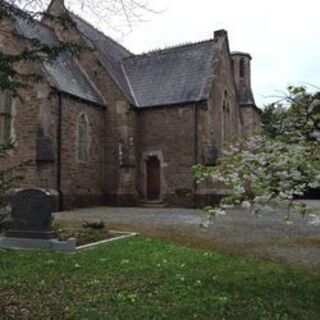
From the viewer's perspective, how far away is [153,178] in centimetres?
2917

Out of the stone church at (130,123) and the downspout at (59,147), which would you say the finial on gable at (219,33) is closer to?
the stone church at (130,123)

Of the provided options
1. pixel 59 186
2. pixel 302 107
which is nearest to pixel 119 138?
pixel 59 186

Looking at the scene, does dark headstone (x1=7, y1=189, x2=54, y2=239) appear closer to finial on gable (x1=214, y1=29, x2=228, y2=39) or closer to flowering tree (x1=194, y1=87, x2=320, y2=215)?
flowering tree (x1=194, y1=87, x2=320, y2=215)

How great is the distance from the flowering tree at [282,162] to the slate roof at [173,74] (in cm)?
1953

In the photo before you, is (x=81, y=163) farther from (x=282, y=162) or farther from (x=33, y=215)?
(x=282, y=162)

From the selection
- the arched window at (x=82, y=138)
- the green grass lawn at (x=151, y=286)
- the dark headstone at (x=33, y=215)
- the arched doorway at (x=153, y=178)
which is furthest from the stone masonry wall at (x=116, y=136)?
the green grass lawn at (x=151, y=286)

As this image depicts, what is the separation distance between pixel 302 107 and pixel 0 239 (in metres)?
7.97

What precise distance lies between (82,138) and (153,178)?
507 centimetres

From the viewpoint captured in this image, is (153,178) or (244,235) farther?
(153,178)

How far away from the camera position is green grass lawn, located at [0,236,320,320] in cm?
632

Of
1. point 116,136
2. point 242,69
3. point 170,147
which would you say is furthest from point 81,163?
point 242,69

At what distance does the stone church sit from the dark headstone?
12.0 m

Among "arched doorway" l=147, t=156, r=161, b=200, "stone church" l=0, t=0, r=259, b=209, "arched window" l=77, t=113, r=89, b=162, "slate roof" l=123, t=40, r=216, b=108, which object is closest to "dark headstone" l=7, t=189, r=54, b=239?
"stone church" l=0, t=0, r=259, b=209

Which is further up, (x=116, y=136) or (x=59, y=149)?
(x=116, y=136)
